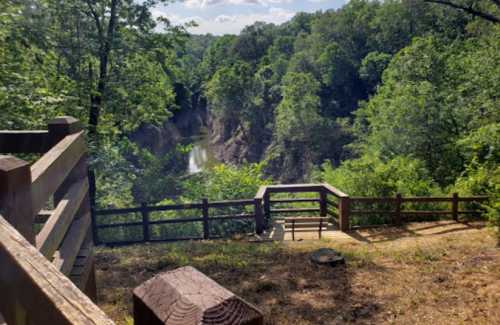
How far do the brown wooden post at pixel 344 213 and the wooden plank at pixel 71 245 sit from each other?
7747mm

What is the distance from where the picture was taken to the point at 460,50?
2591cm

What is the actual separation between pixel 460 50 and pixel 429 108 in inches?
355

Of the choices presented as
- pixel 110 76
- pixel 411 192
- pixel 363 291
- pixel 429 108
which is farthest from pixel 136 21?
pixel 429 108

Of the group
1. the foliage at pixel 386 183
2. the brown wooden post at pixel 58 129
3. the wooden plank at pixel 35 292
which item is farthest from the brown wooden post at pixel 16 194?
the foliage at pixel 386 183

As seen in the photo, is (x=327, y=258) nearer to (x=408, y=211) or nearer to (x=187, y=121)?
(x=408, y=211)

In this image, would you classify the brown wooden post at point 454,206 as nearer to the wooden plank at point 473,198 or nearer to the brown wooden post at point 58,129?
the wooden plank at point 473,198

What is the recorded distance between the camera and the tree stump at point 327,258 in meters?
6.89

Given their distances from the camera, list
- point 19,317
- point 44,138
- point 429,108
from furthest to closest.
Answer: point 429,108 → point 44,138 → point 19,317

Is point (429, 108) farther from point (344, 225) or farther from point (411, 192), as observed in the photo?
point (344, 225)

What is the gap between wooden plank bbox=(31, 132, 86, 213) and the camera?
2023 millimetres

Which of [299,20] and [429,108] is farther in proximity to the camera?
[299,20]

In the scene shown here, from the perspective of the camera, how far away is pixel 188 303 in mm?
1021

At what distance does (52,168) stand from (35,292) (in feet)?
4.51

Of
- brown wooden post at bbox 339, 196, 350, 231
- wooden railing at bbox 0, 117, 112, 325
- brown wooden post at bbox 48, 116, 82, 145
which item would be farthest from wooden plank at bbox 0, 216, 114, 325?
brown wooden post at bbox 339, 196, 350, 231
